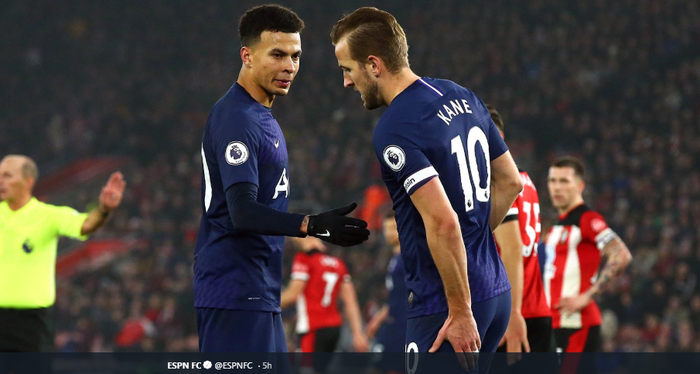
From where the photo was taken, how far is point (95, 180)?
25.9 m

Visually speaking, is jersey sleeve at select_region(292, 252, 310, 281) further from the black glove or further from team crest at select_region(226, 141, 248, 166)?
the black glove

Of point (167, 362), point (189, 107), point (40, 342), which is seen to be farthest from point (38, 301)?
point (189, 107)

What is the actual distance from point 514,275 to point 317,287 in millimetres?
5639

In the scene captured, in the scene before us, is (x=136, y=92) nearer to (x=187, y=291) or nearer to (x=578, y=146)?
(x=187, y=291)

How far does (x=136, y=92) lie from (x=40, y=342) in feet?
75.6

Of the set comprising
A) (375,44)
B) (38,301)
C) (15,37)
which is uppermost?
(15,37)

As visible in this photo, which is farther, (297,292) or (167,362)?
(297,292)

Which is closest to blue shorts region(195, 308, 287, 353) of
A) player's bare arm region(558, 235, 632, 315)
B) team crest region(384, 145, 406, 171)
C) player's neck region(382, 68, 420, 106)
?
team crest region(384, 145, 406, 171)

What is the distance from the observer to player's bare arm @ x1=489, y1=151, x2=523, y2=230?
12.8 ft

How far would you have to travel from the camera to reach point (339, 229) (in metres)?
3.58

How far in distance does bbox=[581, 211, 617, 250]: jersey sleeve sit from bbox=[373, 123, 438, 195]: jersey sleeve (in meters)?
4.47

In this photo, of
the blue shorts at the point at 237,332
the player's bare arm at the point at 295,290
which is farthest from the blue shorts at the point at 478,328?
the player's bare arm at the point at 295,290

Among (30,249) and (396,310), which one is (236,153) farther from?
(396,310)

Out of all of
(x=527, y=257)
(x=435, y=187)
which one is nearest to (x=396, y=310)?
(x=527, y=257)
